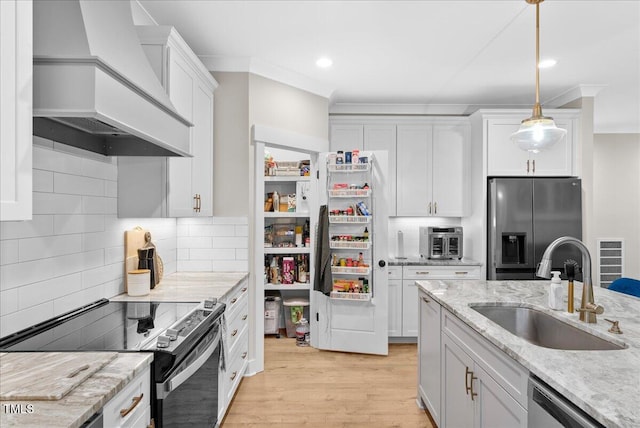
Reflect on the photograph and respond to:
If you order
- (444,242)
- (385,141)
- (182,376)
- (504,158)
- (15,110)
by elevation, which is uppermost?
(385,141)

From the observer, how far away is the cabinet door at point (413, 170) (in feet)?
14.7

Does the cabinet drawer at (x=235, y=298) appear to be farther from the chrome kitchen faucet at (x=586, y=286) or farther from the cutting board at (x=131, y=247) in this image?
the chrome kitchen faucet at (x=586, y=286)

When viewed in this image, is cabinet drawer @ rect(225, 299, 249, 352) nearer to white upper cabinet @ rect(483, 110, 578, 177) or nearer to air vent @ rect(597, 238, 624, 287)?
white upper cabinet @ rect(483, 110, 578, 177)

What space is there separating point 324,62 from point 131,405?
9.54 ft

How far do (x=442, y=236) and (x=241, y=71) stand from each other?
2.70 meters

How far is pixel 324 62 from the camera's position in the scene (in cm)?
334

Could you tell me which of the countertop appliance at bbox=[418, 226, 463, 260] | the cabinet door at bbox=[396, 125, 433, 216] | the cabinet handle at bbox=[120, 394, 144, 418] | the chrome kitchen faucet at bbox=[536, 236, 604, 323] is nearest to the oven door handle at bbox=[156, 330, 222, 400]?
the cabinet handle at bbox=[120, 394, 144, 418]

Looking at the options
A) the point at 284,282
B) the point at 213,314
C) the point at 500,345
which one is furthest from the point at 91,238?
the point at 284,282

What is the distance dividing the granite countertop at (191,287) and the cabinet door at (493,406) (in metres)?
1.49

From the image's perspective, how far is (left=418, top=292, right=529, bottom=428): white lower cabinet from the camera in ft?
4.84

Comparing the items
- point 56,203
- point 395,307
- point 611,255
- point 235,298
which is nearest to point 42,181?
point 56,203

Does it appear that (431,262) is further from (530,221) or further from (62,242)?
(62,242)

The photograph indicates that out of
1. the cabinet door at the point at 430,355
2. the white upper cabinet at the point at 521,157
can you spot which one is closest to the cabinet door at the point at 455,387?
the cabinet door at the point at 430,355

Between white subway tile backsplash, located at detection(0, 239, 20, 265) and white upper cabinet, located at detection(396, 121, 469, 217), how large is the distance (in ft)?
11.9
